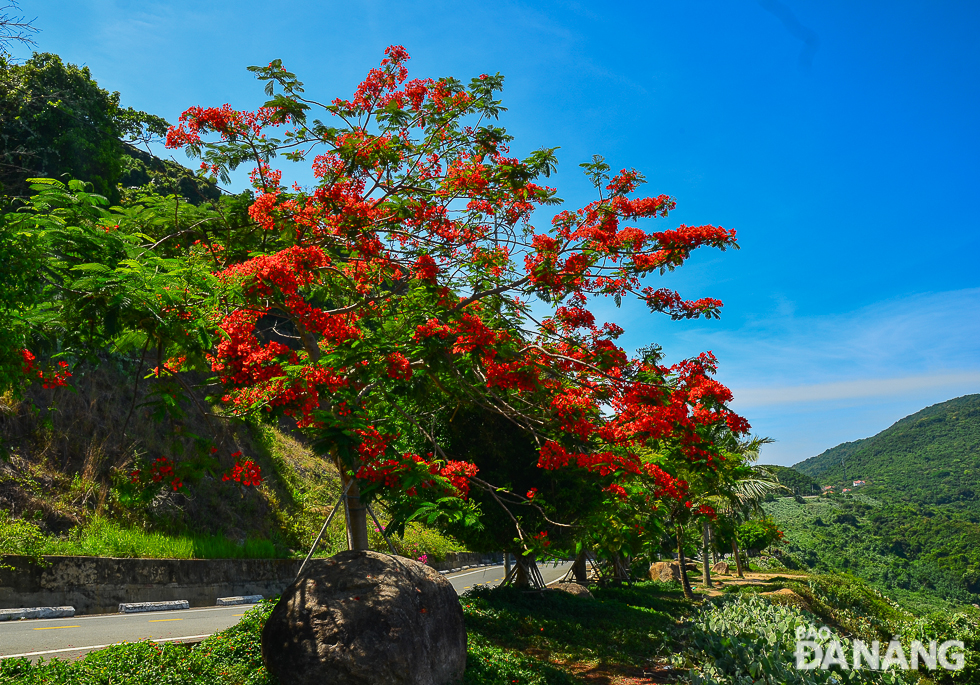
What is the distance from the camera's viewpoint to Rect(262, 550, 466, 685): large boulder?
712 centimetres

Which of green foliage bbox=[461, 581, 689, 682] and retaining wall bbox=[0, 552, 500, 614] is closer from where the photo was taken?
green foliage bbox=[461, 581, 689, 682]

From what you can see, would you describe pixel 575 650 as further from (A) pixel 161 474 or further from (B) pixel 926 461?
(B) pixel 926 461

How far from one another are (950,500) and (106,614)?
412ft

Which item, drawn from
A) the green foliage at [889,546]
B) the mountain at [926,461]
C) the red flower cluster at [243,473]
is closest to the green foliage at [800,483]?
the mountain at [926,461]

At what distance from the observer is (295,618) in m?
7.53

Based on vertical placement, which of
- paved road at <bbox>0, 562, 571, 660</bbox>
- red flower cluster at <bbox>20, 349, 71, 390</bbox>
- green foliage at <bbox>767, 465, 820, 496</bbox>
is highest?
red flower cluster at <bbox>20, 349, 71, 390</bbox>

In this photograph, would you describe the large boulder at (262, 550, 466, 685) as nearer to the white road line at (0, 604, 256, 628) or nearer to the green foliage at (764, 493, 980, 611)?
the white road line at (0, 604, 256, 628)

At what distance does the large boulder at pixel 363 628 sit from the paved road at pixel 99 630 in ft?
8.98

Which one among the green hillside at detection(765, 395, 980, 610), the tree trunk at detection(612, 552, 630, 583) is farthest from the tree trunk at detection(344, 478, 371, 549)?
the green hillside at detection(765, 395, 980, 610)

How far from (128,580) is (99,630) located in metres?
4.39

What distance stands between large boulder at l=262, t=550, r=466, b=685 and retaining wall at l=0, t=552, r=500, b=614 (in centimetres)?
825

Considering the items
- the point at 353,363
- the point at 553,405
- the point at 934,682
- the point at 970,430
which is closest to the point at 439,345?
the point at 353,363

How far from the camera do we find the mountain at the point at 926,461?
10575 cm

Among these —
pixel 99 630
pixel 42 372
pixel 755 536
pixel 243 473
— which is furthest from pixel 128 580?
pixel 755 536
